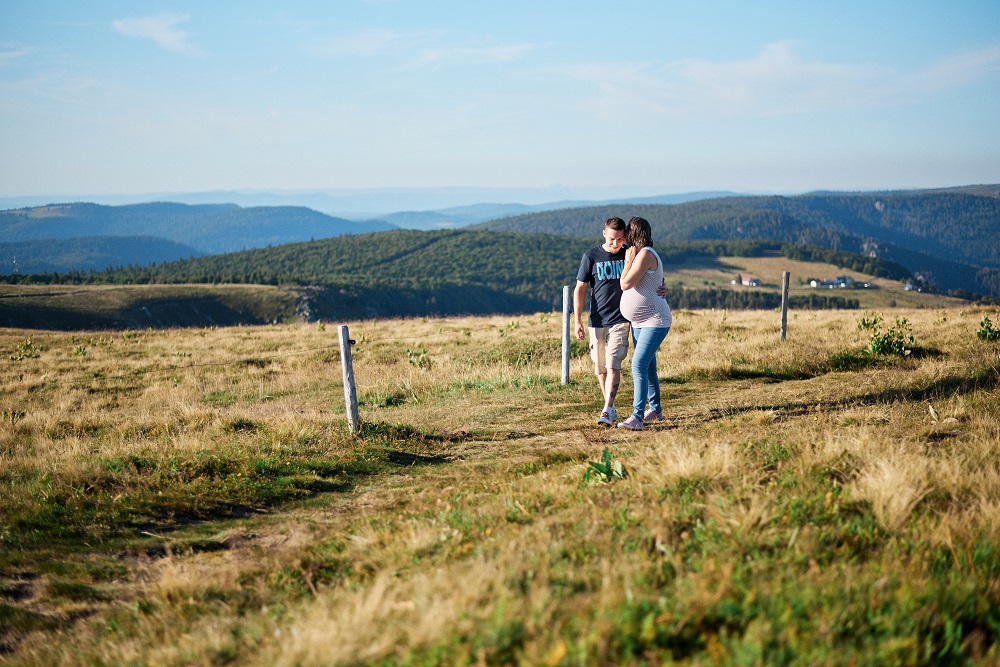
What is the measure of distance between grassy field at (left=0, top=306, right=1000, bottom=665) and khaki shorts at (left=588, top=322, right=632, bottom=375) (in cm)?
94

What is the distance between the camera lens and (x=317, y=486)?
6.34 m

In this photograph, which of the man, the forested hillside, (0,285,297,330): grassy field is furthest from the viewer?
the forested hillside

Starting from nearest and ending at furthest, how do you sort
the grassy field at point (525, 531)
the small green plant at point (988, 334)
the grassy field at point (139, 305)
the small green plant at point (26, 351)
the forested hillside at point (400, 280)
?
the grassy field at point (525, 531) → the small green plant at point (988, 334) → the small green plant at point (26, 351) → the grassy field at point (139, 305) → the forested hillside at point (400, 280)

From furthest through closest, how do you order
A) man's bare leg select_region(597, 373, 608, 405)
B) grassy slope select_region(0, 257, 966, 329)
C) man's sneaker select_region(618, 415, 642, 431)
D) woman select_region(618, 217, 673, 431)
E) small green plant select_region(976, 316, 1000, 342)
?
grassy slope select_region(0, 257, 966, 329) → small green plant select_region(976, 316, 1000, 342) → man's bare leg select_region(597, 373, 608, 405) → man's sneaker select_region(618, 415, 642, 431) → woman select_region(618, 217, 673, 431)

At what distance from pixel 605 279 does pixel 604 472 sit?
9.70 ft

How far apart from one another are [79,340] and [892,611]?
26.9 metres

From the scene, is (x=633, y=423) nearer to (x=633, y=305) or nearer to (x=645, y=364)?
(x=645, y=364)

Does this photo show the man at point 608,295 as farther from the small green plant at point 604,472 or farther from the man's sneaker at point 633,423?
the small green plant at point 604,472

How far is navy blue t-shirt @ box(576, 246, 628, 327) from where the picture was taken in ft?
23.8

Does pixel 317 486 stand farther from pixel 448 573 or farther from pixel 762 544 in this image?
pixel 762 544

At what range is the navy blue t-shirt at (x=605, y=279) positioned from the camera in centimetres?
724

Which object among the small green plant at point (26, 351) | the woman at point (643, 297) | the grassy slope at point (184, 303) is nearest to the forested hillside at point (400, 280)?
the grassy slope at point (184, 303)

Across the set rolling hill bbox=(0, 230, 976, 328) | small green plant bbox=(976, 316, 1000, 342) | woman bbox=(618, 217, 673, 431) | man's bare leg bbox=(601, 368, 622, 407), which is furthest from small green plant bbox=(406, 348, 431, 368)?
rolling hill bbox=(0, 230, 976, 328)

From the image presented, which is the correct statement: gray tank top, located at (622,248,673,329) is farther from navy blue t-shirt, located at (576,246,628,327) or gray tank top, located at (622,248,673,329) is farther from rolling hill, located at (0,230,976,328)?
rolling hill, located at (0,230,976,328)
